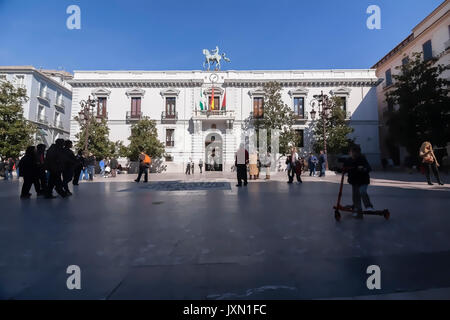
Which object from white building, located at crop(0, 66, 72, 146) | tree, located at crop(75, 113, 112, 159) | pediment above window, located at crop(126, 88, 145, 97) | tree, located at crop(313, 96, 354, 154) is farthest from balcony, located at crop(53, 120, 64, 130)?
tree, located at crop(313, 96, 354, 154)

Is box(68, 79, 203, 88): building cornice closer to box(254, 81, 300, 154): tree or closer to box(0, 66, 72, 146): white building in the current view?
box(0, 66, 72, 146): white building

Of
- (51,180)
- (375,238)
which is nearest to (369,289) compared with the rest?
(375,238)

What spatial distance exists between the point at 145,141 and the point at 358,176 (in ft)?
70.6

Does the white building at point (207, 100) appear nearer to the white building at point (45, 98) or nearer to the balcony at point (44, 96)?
the white building at point (45, 98)

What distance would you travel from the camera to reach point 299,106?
26.2 m

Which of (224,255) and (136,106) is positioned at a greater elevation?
(136,106)

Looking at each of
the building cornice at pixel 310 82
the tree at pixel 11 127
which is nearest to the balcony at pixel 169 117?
the building cornice at pixel 310 82

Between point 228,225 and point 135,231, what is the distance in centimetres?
130

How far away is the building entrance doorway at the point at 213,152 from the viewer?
2584cm

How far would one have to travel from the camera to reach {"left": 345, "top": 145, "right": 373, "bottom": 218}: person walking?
3.56m

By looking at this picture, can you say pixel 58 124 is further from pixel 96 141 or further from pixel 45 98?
pixel 96 141

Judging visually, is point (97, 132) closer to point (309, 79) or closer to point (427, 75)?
point (309, 79)

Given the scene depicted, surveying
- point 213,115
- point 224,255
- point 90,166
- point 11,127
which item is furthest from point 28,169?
point 213,115

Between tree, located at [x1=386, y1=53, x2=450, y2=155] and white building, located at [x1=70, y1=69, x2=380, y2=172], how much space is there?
675cm
